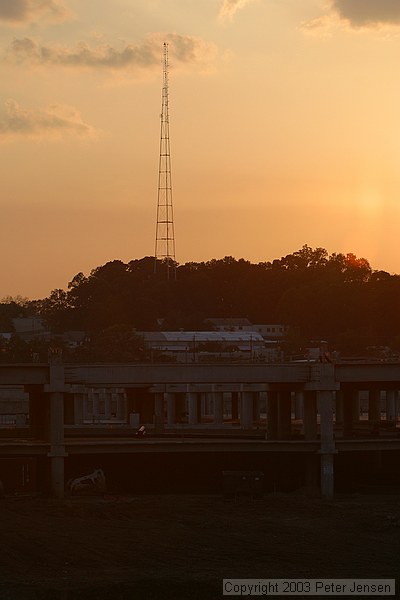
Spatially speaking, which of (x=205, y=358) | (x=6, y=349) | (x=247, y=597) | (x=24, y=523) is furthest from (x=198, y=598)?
(x=6, y=349)

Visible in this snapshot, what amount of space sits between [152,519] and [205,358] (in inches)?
3399

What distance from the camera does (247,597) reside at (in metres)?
44.0

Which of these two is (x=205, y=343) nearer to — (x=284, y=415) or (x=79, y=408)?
(x=79, y=408)

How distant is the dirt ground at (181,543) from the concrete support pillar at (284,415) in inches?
454

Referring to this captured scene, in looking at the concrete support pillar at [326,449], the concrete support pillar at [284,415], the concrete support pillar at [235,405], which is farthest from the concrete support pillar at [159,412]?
the concrete support pillar at [326,449]

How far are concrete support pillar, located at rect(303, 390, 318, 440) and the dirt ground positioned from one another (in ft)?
15.8

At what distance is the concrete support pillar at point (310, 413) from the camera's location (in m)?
77.8

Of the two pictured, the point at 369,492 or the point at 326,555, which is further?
the point at 369,492

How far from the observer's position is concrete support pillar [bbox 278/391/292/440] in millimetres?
85688

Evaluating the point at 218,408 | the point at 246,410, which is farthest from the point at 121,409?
the point at 246,410

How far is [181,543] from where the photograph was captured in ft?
187

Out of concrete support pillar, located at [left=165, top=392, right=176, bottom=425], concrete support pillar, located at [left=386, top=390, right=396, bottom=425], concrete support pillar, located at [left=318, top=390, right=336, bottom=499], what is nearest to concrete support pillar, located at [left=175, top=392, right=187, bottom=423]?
concrete support pillar, located at [left=165, top=392, right=176, bottom=425]

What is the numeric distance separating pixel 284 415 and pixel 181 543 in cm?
3054

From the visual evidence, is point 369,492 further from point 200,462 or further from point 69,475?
point 69,475
